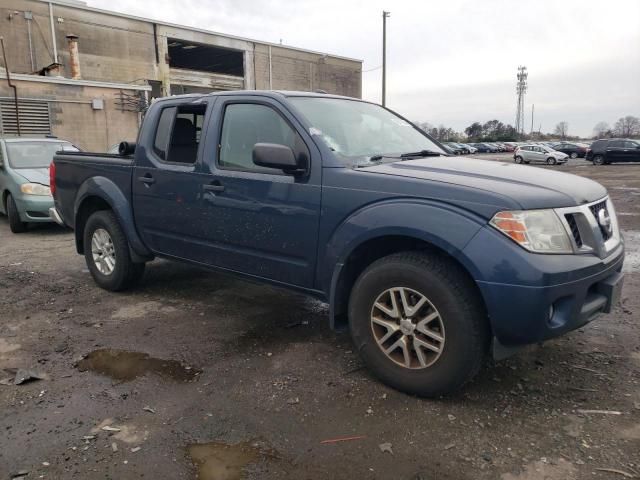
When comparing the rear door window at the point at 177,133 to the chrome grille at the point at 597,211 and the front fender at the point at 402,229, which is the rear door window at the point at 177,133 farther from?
the chrome grille at the point at 597,211

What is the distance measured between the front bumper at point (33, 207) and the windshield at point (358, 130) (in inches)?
241

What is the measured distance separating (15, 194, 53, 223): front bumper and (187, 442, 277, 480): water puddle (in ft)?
22.9

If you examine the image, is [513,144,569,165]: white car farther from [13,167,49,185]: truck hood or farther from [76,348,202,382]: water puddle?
[76,348,202,382]: water puddle

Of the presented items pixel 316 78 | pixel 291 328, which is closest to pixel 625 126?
pixel 316 78

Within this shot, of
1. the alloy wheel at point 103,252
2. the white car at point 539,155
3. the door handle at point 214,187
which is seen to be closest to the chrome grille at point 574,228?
the door handle at point 214,187

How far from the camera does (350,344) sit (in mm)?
3932

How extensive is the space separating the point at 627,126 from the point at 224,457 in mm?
107099

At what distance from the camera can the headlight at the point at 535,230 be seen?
270 cm

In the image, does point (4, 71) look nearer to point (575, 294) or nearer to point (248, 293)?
point (248, 293)

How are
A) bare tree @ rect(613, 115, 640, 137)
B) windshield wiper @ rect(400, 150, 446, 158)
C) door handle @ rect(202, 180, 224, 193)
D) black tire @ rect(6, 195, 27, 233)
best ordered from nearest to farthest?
1. windshield wiper @ rect(400, 150, 446, 158)
2. door handle @ rect(202, 180, 224, 193)
3. black tire @ rect(6, 195, 27, 233)
4. bare tree @ rect(613, 115, 640, 137)

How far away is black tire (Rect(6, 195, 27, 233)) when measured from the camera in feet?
27.7

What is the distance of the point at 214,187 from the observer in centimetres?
401

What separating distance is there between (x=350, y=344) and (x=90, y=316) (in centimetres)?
237

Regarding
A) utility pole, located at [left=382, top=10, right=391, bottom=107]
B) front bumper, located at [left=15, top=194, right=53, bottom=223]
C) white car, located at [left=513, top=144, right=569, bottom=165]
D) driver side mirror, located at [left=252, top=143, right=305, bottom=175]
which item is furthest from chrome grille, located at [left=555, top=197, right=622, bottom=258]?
white car, located at [left=513, top=144, right=569, bottom=165]
